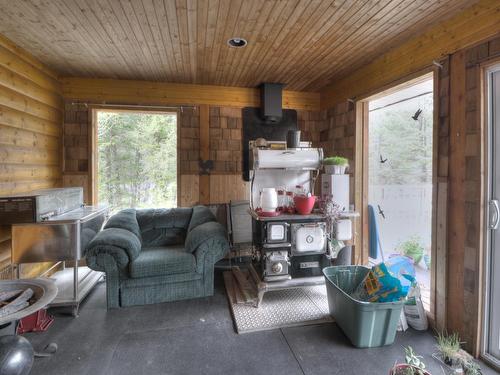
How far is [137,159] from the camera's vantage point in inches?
144

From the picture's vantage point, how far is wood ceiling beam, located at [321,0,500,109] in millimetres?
1846

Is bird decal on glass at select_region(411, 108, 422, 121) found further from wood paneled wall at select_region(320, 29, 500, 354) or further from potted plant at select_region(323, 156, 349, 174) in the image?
potted plant at select_region(323, 156, 349, 174)

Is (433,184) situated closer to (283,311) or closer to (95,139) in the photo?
(283,311)

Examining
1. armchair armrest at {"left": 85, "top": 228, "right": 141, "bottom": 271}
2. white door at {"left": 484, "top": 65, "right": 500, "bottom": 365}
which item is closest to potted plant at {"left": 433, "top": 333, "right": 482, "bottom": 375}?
white door at {"left": 484, "top": 65, "right": 500, "bottom": 365}

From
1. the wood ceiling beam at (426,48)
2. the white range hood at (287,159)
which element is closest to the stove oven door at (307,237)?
the white range hood at (287,159)

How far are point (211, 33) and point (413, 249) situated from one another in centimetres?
298

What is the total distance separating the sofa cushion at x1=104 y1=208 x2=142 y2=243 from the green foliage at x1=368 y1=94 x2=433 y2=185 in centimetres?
284

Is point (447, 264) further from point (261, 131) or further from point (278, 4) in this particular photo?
point (261, 131)

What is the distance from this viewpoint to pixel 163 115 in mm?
3705

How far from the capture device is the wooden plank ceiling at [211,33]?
1981 millimetres

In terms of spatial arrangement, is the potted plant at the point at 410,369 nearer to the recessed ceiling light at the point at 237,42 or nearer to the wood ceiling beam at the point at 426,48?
the wood ceiling beam at the point at 426,48

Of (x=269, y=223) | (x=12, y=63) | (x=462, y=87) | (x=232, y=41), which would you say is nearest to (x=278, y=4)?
(x=232, y=41)

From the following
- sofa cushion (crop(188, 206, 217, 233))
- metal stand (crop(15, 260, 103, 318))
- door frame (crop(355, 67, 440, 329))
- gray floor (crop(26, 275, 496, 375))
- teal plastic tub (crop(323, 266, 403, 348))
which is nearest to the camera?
gray floor (crop(26, 275, 496, 375))

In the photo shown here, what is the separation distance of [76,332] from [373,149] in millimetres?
3545
